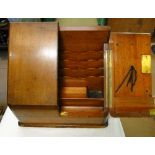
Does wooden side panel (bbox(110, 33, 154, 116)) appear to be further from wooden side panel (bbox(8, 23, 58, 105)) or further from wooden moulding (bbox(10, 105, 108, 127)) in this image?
wooden side panel (bbox(8, 23, 58, 105))

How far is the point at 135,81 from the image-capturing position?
121cm

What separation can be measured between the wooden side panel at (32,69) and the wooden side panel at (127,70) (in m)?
0.32

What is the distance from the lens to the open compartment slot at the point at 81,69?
4.53 ft

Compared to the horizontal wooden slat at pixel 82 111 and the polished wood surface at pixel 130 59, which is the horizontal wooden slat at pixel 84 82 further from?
the polished wood surface at pixel 130 59

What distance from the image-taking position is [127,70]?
1.22 metres

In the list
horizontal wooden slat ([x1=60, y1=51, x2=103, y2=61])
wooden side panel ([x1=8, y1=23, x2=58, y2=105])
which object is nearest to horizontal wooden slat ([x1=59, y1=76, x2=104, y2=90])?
horizontal wooden slat ([x1=60, y1=51, x2=103, y2=61])

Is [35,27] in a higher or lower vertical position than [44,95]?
higher

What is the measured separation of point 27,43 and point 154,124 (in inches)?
64.7

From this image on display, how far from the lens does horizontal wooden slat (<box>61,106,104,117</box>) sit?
1363 mm

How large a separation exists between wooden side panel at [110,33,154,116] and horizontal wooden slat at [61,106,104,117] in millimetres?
230

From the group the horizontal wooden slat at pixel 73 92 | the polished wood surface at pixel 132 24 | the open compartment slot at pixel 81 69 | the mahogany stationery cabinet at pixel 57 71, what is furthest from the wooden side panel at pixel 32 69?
the polished wood surface at pixel 132 24
